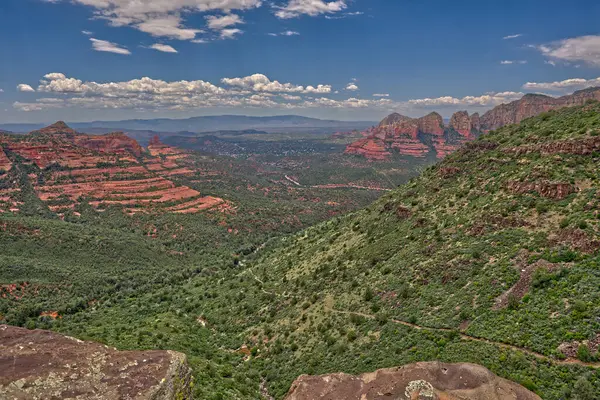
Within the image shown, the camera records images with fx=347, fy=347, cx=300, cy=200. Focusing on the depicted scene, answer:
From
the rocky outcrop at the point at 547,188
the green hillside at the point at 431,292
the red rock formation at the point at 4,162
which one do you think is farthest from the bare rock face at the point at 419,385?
the red rock formation at the point at 4,162

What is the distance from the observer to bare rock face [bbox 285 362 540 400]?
20.5 metres

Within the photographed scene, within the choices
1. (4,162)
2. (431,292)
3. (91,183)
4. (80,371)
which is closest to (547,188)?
(431,292)

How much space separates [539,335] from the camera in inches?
1016

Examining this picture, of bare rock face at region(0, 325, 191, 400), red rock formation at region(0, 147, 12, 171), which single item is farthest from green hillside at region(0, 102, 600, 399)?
red rock formation at region(0, 147, 12, 171)

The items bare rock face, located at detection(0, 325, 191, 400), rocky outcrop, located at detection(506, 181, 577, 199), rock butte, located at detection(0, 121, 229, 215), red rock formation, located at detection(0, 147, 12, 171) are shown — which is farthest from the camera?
red rock formation, located at detection(0, 147, 12, 171)

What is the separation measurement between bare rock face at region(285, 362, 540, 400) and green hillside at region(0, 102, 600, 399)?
10.5ft

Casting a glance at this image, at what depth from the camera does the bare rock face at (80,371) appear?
17.9 m

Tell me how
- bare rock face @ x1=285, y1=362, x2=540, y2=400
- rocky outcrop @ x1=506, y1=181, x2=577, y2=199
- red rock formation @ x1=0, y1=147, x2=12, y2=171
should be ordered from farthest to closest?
1. red rock formation @ x1=0, y1=147, x2=12, y2=171
2. rocky outcrop @ x1=506, y1=181, x2=577, y2=199
3. bare rock face @ x1=285, y1=362, x2=540, y2=400

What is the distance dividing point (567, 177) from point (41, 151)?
199090mm

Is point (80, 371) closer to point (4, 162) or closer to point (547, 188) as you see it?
point (547, 188)

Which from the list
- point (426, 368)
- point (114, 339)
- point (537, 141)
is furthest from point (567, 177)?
point (114, 339)

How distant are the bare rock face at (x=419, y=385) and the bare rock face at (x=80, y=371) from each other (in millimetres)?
9345

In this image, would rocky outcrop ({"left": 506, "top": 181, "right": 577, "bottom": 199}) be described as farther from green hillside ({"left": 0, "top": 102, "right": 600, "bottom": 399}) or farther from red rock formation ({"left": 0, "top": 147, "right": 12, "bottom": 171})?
red rock formation ({"left": 0, "top": 147, "right": 12, "bottom": 171})

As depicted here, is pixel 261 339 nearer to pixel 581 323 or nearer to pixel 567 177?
pixel 581 323
